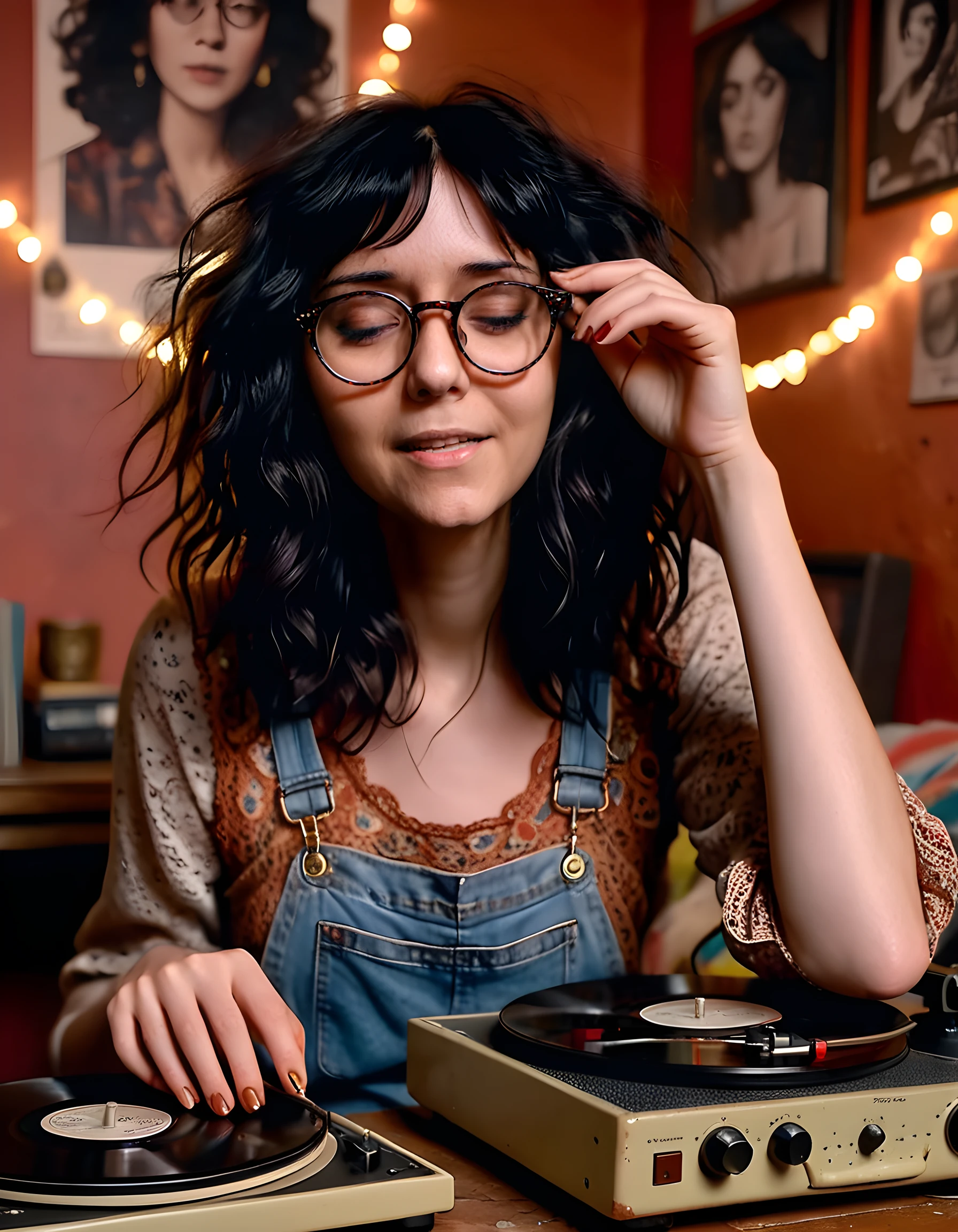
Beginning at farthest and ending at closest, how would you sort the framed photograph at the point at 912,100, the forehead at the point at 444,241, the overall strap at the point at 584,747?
the framed photograph at the point at 912,100
the overall strap at the point at 584,747
the forehead at the point at 444,241

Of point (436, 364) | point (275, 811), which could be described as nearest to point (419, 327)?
point (436, 364)

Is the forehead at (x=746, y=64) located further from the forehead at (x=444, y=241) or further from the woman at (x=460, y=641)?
the forehead at (x=444, y=241)

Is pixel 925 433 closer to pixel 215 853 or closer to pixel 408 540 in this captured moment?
pixel 408 540

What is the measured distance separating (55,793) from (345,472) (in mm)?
1164

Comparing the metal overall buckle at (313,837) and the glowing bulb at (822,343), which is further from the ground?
the glowing bulb at (822,343)

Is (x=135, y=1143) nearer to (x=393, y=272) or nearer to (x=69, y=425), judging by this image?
(x=393, y=272)

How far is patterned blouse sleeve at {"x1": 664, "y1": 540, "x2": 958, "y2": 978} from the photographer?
3.43ft

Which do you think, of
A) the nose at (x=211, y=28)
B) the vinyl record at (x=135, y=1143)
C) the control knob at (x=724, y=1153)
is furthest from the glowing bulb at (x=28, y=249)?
the control knob at (x=724, y=1153)

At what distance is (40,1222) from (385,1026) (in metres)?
0.57

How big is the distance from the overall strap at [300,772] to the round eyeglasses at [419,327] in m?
0.33

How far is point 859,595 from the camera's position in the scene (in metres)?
1.94

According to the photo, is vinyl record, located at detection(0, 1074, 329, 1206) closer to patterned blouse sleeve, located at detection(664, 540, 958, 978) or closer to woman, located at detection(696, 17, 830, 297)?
patterned blouse sleeve, located at detection(664, 540, 958, 978)

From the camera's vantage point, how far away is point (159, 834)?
1.22 metres

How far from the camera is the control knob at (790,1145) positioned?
74 centimetres
